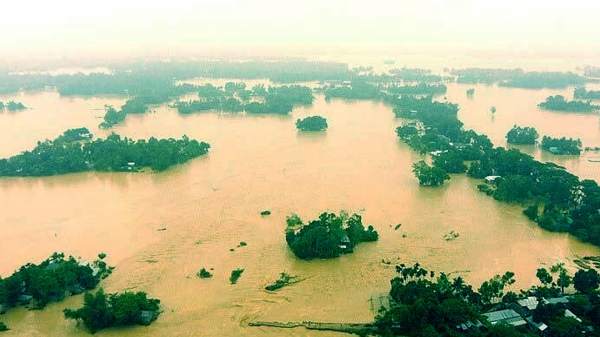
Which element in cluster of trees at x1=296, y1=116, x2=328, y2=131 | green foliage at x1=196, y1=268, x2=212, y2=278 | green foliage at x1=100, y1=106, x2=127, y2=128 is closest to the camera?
green foliage at x1=196, y1=268, x2=212, y2=278

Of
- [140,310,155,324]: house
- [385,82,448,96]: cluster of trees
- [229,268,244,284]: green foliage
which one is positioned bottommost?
[140,310,155,324]: house

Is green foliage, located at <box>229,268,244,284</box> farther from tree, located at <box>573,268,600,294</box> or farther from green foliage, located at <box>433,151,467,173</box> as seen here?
green foliage, located at <box>433,151,467,173</box>

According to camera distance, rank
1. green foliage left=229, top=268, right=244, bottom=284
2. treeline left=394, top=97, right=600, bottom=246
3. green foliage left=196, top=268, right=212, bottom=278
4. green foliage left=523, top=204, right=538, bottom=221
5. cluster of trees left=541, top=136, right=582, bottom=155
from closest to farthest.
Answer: green foliage left=229, top=268, right=244, bottom=284
green foliage left=196, top=268, right=212, bottom=278
treeline left=394, top=97, right=600, bottom=246
green foliage left=523, top=204, right=538, bottom=221
cluster of trees left=541, top=136, right=582, bottom=155

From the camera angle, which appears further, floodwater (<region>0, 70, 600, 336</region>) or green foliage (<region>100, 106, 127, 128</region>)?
green foliage (<region>100, 106, 127, 128</region>)

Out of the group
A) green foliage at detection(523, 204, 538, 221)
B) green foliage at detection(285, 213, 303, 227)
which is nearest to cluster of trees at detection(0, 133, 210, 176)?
green foliage at detection(285, 213, 303, 227)

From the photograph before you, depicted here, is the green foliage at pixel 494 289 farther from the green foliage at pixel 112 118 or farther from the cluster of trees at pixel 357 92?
the cluster of trees at pixel 357 92

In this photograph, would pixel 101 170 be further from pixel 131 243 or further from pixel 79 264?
pixel 79 264

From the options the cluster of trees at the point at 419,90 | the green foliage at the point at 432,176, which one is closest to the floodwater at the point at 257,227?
the green foliage at the point at 432,176
